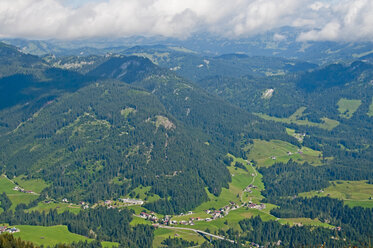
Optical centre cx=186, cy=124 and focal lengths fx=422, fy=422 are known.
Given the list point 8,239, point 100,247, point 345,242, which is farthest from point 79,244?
point 345,242

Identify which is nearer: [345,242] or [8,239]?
[8,239]

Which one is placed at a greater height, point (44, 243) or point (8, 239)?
point (8, 239)

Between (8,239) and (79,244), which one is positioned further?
(79,244)

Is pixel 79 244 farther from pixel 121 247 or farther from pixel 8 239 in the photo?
pixel 8 239

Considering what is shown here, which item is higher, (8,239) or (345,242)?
(8,239)

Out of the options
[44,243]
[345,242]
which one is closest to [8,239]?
[44,243]

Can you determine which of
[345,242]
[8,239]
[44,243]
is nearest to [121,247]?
[44,243]

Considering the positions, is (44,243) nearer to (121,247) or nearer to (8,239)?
(121,247)
